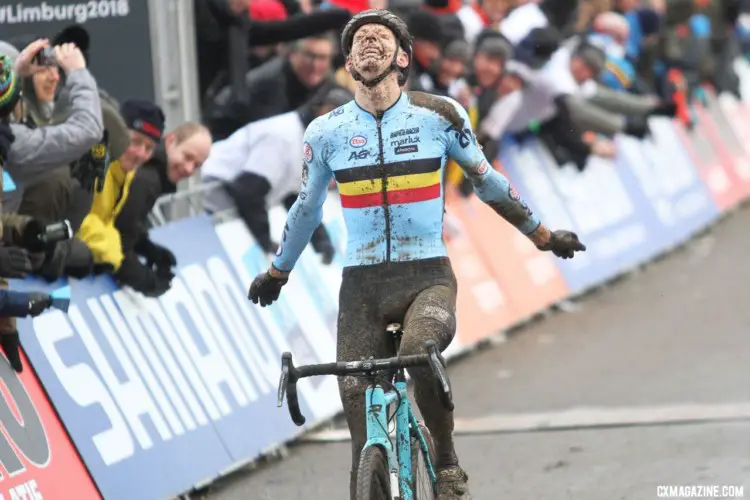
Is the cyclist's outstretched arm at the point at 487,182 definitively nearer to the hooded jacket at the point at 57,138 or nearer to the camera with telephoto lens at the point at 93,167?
the hooded jacket at the point at 57,138

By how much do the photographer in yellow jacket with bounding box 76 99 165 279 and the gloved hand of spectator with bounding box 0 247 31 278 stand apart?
1.32 metres

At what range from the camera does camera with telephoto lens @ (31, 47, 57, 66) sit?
848cm

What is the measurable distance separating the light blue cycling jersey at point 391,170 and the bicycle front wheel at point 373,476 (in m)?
0.99

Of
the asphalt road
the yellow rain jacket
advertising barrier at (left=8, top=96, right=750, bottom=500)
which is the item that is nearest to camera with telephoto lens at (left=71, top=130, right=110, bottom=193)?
the yellow rain jacket

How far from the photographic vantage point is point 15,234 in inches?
312

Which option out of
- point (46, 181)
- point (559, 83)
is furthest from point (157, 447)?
point (559, 83)

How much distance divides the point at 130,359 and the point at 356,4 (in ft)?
15.8

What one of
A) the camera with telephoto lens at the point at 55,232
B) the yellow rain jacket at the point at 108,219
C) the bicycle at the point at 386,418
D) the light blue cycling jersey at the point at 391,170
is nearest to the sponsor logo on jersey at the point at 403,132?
the light blue cycling jersey at the point at 391,170

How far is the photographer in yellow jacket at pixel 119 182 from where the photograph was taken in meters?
9.05

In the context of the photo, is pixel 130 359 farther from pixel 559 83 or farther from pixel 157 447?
pixel 559 83

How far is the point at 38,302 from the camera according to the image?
7.59 meters

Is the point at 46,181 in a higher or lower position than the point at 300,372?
higher

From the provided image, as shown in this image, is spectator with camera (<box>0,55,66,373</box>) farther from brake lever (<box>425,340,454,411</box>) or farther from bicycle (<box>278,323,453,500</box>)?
brake lever (<box>425,340,454,411</box>)

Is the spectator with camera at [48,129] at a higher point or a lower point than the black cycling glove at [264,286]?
higher
